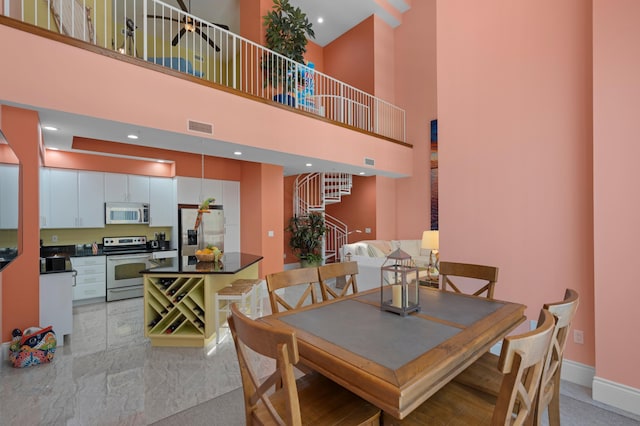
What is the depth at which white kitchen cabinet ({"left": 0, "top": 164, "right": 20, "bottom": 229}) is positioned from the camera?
1.90 metres

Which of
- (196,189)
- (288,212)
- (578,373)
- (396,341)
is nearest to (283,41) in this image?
(196,189)

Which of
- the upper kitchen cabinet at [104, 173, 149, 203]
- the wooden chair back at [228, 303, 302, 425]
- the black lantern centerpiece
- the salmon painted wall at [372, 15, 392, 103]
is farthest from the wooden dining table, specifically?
the salmon painted wall at [372, 15, 392, 103]

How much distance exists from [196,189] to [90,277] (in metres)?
2.24

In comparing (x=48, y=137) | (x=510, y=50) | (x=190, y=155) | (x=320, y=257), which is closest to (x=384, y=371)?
(x=510, y=50)

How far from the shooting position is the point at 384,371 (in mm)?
1048

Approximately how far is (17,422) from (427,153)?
7625 mm

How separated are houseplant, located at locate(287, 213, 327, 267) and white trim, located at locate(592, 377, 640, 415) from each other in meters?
5.70

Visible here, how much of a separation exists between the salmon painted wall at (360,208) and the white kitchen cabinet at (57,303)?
5.99 m

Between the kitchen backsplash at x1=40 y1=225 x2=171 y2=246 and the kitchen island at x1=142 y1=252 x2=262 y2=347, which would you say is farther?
the kitchen backsplash at x1=40 y1=225 x2=171 y2=246

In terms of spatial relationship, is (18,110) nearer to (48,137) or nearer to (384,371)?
(48,137)

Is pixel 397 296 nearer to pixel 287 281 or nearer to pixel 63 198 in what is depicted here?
pixel 287 281

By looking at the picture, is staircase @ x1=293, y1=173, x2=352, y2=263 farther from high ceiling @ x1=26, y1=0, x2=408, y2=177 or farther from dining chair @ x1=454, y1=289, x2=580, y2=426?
dining chair @ x1=454, y1=289, x2=580, y2=426

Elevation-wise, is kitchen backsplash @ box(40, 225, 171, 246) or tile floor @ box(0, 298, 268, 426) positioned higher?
kitchen backsplash @ box(40, 225, 171, 246)

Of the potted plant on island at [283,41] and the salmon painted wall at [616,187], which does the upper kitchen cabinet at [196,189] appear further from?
the salmon painted wall at [616,187]
